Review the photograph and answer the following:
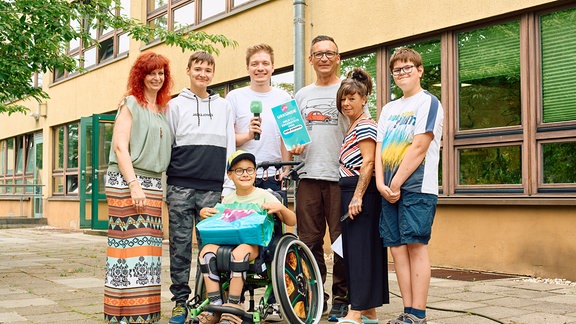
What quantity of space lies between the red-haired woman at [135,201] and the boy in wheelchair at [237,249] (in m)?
0.47

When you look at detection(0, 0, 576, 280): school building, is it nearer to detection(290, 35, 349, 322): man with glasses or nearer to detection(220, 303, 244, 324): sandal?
detection(290, 35, 349, 322): man with glasses

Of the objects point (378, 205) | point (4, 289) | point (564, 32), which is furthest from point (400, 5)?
point (4, 289)

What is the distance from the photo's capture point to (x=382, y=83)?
9.02 meters

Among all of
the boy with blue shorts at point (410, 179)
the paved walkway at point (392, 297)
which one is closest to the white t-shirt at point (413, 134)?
the boy with blue shorts at point (410, 179)

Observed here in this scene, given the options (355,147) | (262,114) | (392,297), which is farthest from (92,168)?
(355,147)

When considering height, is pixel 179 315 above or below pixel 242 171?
below

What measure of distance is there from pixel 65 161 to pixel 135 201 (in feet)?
48.7

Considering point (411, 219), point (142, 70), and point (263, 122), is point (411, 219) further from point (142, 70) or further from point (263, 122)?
point (142, 70)

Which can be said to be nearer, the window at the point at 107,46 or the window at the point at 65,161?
the window at the point at 107,46

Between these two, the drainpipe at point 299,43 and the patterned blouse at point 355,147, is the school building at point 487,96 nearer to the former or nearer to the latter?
the drainpipe at point 299,43

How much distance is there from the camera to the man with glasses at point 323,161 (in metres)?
4.86

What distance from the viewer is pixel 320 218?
5008mm

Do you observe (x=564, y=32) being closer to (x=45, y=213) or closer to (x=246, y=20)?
(x=246, y=20)

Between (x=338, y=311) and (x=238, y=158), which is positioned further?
(x=338, y=311)
